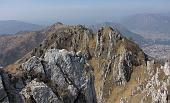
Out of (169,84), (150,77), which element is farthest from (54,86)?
(150,77)

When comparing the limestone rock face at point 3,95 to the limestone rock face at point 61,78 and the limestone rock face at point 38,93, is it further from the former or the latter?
the limestone rock face at point 61,78

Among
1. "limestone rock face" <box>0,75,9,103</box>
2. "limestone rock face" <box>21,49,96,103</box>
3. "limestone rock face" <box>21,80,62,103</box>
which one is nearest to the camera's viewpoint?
"limestone rock face" <box>0,75,9,103</box>

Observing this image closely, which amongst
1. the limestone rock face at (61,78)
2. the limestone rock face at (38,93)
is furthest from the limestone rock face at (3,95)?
the limestone rock face at (61,78)

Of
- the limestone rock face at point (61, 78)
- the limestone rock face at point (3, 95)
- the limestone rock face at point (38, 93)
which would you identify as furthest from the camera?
the limestone rock face at point (61, 78)

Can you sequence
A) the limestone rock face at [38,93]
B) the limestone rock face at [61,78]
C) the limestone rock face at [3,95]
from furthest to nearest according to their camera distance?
the limestone rock face at [61,78] → the limestone rock face at [38,93] → the limestone rock face at [3,95]

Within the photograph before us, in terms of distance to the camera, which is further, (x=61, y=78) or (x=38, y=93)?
(x=61, y=78)

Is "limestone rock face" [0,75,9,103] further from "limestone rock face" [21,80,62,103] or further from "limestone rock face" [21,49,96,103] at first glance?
"limestone rock face" [21,49,96,103]

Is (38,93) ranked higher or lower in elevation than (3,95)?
lower

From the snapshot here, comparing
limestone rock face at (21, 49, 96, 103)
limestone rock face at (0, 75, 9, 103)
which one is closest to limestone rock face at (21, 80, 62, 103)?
limestone rock face at (21, 49, 96, 103)

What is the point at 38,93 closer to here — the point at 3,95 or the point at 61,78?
the point at 3,95

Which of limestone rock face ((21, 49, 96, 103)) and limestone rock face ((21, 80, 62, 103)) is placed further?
limestone rock face ((21, 49, 96, 103))

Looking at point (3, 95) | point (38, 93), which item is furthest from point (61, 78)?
point (3, 95)

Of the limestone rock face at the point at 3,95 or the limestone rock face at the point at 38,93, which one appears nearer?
the limestone rock face at the point at 3,95
